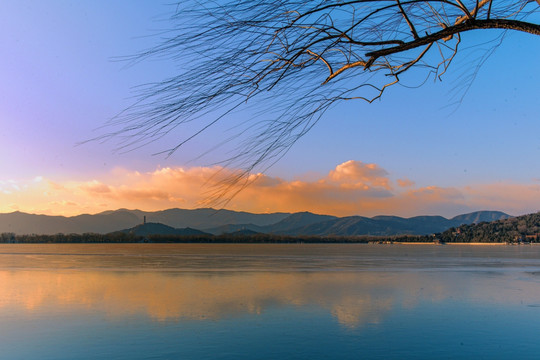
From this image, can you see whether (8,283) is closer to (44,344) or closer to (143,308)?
(143,308)

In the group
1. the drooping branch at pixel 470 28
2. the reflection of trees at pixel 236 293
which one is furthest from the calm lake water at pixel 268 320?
the drooping branch at pixel 470 28

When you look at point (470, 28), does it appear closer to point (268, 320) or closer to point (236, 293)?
point (268, 320)

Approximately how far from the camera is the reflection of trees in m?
11.2

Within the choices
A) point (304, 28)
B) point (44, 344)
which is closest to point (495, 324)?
point (44, 344)

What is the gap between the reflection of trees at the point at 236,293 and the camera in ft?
36.8

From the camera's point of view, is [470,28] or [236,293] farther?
[236,293]

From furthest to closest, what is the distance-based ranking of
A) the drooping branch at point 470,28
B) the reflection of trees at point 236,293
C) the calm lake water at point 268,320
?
the reflection of trees at point 236,293 → the calm lake water at point 268,320 → the drooping branch at point 470,28

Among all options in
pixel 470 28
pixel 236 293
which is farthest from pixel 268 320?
pixel 470 28

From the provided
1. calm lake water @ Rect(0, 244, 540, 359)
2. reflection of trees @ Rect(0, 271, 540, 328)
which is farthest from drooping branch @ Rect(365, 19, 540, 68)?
reflection of trees @ Rect(0, 271, 540, 328)

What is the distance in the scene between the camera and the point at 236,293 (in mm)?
13781

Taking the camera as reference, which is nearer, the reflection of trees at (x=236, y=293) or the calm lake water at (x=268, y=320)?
the calm lake water at (x=268, y=320)

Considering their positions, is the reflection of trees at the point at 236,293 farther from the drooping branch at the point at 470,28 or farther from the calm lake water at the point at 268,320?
the drooping branch at the point at 470,28

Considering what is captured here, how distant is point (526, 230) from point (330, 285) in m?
134

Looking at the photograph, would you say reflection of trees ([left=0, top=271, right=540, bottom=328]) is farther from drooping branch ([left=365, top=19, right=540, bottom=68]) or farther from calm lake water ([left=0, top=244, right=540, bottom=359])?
drooping branch ([left=365, top=19, right=540, bottom=68])
